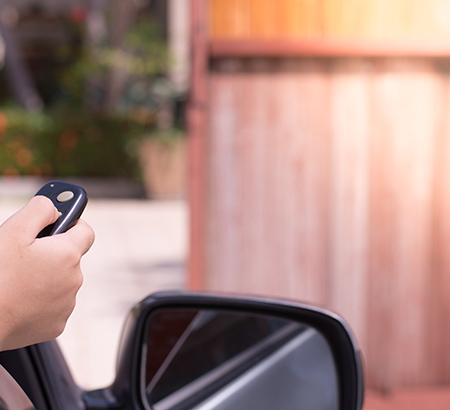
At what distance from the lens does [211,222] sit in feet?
12.9

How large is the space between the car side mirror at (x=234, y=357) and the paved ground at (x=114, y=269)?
2.45 meters

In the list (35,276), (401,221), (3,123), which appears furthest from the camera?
(3,123)

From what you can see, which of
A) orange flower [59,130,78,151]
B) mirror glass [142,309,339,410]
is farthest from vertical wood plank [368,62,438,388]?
orange flower [59,130,78,151]

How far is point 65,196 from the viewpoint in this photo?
0.84 m

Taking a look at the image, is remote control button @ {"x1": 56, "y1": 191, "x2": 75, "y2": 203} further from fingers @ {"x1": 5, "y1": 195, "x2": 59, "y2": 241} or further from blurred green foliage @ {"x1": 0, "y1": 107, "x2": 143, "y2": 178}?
blurred green foliage @ {"x1": 0, "y1": 107, "x2": 143, "y2": 178}

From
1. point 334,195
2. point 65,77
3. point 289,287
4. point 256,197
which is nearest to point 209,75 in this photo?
point 256,197

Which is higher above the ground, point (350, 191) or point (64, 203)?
point (64, 203)

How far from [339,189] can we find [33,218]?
3.24 meters

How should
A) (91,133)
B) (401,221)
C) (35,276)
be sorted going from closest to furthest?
(35,276), (401,221), (91,133)

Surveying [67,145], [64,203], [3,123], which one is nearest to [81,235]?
[64,203]

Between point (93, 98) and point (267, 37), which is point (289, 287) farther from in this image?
point (93, 98)

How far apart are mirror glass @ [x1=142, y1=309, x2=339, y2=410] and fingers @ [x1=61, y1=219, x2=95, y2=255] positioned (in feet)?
2.11

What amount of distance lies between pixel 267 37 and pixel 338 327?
2.68m

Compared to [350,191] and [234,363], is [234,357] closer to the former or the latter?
[234,363]
